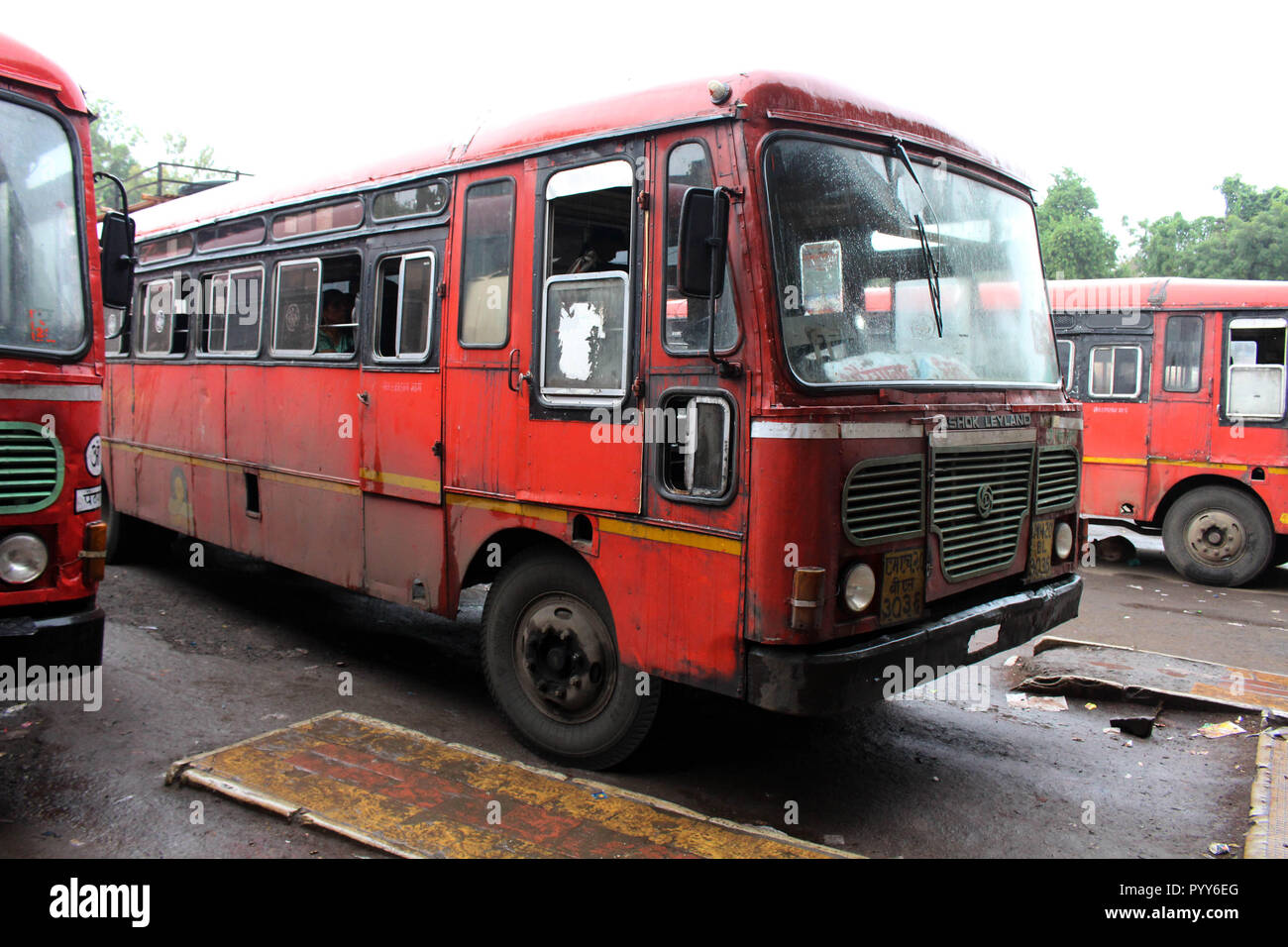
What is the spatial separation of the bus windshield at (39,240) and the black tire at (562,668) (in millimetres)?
2335

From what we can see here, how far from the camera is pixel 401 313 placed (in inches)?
218

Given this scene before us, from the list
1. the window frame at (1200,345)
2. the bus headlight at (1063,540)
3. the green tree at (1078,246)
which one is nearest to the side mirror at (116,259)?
the bus headlight at (1063,540)

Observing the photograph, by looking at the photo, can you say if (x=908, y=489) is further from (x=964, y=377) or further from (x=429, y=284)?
(x=429, y=284)

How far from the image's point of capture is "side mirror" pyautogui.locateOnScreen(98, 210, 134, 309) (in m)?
4.51

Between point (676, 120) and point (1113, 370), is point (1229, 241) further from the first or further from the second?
point (676, 120)

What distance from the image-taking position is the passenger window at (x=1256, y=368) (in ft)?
31.5

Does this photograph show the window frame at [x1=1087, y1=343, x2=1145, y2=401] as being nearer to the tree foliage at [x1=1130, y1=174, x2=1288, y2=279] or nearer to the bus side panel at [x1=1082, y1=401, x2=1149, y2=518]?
the bus side panel at [x1=1082, y1=401, x2=1149, y2=518]

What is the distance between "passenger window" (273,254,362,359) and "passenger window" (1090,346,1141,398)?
27.7ft

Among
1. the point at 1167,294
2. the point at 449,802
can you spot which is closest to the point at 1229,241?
Result: the point at 1167,294

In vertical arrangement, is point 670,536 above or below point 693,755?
above

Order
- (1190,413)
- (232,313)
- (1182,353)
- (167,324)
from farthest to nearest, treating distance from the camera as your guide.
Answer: (1182,353)
(1190,413)
(167,324)
(232,313)

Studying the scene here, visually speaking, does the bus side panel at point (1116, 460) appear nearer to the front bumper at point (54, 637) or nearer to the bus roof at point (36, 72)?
the front bumper at point (54, 637)

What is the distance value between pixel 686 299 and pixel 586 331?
0.63 m

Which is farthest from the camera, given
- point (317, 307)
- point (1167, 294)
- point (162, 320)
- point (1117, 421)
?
point (1117, 421)
